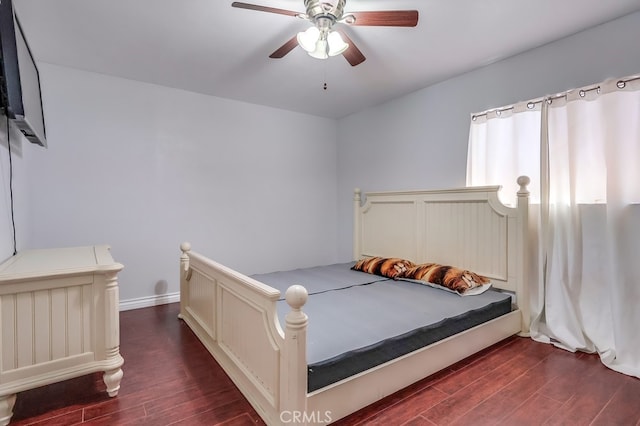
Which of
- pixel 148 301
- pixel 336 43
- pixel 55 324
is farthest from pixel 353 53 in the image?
pixel 148 301

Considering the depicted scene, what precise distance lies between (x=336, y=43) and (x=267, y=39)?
28.6 inches

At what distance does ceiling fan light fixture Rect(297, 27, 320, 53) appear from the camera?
195 cm

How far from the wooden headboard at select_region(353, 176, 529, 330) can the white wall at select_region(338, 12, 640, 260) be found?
0.27m

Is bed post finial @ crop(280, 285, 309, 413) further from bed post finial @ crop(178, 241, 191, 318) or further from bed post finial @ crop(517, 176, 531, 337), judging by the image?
bed post finial @ crop(517, 176, 531, 337)

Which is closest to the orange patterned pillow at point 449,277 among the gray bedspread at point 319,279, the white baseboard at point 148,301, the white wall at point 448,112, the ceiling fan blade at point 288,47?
the gray bedspread at point 319,279

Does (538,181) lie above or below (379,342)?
above

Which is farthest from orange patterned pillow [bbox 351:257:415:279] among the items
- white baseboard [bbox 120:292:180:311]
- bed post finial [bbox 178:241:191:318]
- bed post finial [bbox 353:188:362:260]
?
white baseboard [bbox 120:292:180:311]

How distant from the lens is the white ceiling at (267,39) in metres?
2.07

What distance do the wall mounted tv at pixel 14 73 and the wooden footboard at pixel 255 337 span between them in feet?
4.58

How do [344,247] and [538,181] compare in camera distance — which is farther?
[344,247]

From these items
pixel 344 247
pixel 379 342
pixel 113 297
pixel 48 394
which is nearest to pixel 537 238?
pixel 379 342

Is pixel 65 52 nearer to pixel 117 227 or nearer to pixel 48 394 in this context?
pixel 117 227

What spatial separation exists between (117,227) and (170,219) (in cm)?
51

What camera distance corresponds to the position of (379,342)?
1.70 m
